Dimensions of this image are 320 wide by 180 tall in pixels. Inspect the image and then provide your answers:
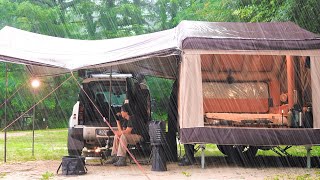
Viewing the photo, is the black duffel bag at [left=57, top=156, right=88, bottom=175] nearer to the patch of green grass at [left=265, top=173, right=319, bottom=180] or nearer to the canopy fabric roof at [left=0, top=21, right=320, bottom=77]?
the canopy fabric roof at [left=0, top=21, right=320, bottom=77]

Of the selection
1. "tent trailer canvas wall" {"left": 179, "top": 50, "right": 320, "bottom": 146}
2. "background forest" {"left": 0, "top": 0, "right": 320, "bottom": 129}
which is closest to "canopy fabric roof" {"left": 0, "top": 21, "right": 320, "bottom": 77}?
"tent trailer canvas wall" {"left": 179, "top": 50, "right": 320, "bottom": 146}

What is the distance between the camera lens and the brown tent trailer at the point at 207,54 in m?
9.69

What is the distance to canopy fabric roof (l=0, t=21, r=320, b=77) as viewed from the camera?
969 cm

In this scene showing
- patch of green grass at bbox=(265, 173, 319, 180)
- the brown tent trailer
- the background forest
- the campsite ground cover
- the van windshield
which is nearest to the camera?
patch of green grass at bbox=(265, 173, 319, 180)

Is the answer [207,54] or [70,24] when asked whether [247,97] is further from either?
[70,24]

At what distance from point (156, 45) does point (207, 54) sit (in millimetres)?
1450

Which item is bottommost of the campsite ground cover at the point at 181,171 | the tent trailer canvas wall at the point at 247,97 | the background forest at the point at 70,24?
the campsite ground cover at the point at 181,171

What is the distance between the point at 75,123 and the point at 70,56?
1570 millimetres

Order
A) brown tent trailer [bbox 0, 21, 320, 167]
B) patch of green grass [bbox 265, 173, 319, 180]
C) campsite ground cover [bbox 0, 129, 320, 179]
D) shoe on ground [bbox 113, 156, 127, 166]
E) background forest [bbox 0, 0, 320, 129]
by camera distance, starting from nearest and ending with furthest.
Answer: patch of green grass [bbox 265, 173, 319, 180] < campsite ground cover [bbox 0, 129, 320, 179] < brown tent trailer [bbox 0, 21, 320, 167] < shoe on ground [bbox 113, 156, 127, 166] < background forest [bbox 0, 0, 320, 129]

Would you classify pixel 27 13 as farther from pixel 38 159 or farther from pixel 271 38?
pixel 271 38

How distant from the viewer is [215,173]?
362 inches

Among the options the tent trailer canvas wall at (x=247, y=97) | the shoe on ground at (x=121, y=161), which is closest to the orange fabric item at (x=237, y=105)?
the tent trailer canvas wall at (x=247, y=97)

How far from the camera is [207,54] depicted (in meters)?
11.3

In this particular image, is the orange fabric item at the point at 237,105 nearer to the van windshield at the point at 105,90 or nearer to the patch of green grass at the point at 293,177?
the van windshield at the point at 105,90
